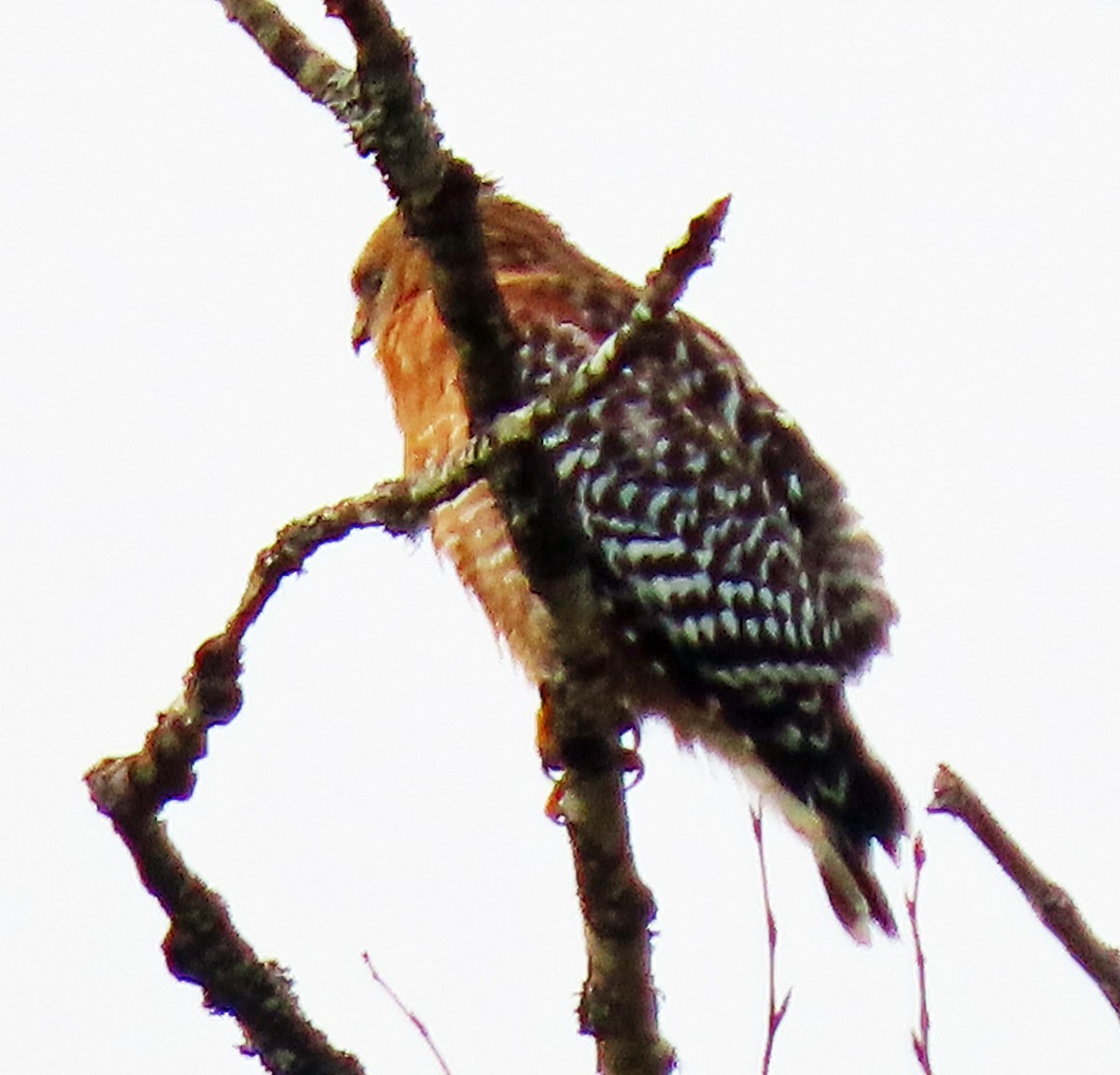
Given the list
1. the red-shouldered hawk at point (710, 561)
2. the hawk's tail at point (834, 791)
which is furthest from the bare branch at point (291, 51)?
the hawk's tail at point (834, 791)

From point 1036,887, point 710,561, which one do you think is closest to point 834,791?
point 710,561

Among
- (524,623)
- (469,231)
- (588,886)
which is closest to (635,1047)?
(588,886)

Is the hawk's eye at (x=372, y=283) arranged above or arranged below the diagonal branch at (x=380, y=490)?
above

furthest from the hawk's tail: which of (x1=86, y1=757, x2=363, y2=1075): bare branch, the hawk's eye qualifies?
(x1=86, y1=757, x2=363, y2=1075): bare branch

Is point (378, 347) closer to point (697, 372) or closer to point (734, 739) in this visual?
point (697, 372)

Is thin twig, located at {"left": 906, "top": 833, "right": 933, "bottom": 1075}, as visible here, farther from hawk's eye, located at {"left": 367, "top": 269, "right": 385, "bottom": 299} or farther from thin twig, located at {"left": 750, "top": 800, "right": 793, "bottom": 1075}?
hawk's eye, located at {"left": 367, "top": 269, "right": 385, "bottom": 299}

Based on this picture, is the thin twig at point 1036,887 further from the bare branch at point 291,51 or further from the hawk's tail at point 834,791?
the hawk's tail at point 834,791
